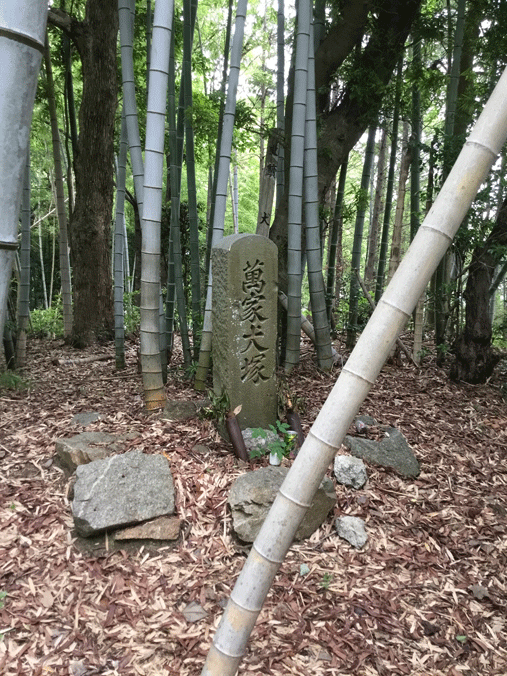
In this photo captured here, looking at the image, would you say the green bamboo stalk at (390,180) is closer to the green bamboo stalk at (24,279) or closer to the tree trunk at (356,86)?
the tree trunk at (356,86)

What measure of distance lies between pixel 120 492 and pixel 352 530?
108 cm

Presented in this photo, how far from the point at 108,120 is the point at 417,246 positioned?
542 centimetres

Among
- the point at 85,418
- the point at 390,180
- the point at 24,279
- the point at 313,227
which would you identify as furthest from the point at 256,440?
the point at 390,180

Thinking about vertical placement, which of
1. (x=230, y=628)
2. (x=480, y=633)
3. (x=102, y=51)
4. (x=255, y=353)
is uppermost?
(x=102, y=51)

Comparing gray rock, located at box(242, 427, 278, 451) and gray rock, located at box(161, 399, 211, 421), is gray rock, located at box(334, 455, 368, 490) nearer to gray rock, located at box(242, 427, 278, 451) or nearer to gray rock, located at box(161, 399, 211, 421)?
gray rock, located at box(242, 427, 278, 451)

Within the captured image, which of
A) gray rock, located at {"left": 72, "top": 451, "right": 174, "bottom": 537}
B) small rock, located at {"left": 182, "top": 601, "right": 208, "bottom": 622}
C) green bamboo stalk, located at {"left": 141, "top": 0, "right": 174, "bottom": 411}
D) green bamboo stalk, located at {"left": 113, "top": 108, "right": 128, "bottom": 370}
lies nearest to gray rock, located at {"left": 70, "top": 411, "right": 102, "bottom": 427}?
green bamboo stalk, located at {"left": 141, "top": 0, "right": 174, "bottom": 411}

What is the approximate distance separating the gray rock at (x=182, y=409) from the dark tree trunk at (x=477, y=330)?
2246 mm

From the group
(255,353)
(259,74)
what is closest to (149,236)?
(255,353)

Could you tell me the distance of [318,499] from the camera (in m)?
2.24

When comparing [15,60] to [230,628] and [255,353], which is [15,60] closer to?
[230,628]

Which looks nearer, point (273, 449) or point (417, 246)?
point (417, 246)

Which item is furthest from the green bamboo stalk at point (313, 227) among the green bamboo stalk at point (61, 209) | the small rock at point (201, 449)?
the green bamboo stalk at point (61, 209)

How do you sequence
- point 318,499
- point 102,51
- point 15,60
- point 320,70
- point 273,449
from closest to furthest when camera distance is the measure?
1. point 15,60
2. point 318,499
3. point 273,449
4. point 320,70
5. point 102,51

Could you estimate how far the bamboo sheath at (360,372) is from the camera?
34.7 inches
